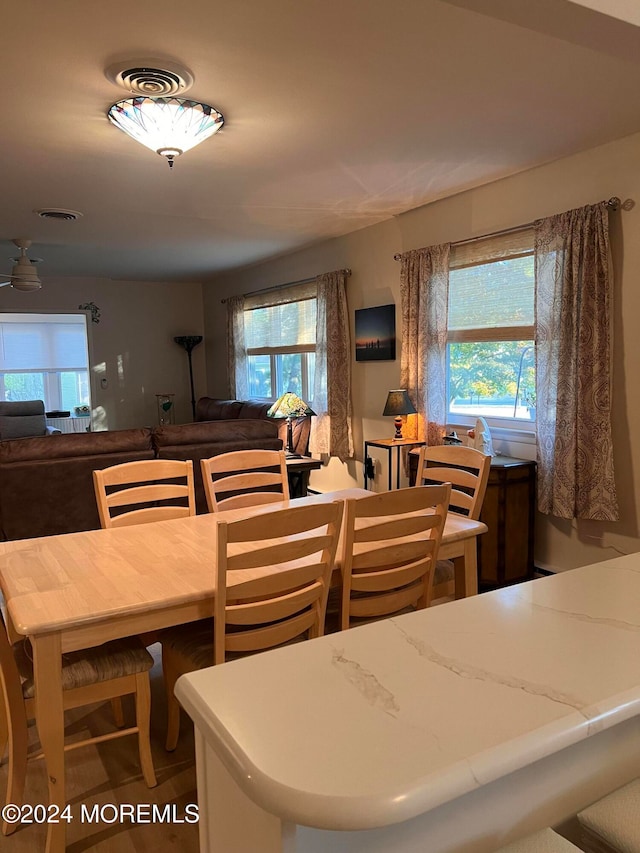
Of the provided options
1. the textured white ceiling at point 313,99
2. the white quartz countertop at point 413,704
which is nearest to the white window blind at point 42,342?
the textured white ceiling at point 313,99

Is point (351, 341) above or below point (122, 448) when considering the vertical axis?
above

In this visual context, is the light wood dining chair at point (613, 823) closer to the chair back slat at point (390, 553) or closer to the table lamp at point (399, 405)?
the chair back slat at point (390, 553)

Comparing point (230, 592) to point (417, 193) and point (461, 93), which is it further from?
point (417, 193)

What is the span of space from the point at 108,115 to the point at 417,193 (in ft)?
6.97

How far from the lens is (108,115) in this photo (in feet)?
9.11

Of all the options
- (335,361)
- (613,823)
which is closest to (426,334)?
(335,361)

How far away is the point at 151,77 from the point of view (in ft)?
7.95

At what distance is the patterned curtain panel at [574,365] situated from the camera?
3266 mm

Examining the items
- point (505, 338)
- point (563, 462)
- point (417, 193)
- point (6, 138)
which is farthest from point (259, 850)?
point (417, 193)

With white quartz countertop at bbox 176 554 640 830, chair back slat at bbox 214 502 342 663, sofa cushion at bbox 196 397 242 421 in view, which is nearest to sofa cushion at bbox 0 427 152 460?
chair back slat at bbox 214 502 342 663

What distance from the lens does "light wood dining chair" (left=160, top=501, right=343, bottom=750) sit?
1682mm

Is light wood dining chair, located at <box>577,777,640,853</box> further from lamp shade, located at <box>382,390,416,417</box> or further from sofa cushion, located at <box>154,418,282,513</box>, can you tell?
lamp shade, located at <box>382,390,416,417</box>

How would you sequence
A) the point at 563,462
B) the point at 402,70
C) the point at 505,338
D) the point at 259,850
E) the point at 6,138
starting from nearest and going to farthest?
1. the point at 259,850
2. the point at 402,70
3. the point at 6,138
4. the point at 563,462
5. the point at 505,338

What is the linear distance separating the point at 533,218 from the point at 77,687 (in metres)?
3.38
